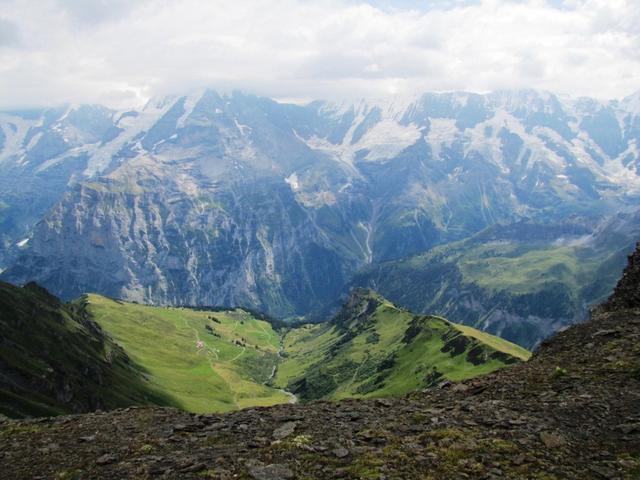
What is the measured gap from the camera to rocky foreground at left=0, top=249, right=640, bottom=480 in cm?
2416

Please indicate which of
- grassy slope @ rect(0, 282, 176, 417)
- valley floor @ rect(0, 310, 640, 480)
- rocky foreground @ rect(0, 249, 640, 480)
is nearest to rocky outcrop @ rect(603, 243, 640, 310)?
rocky foreground @ rect(0, 249, 640, 480)

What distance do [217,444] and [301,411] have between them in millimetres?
7012

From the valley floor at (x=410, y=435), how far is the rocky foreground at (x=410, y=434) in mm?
69

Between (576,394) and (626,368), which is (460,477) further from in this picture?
(626,368)

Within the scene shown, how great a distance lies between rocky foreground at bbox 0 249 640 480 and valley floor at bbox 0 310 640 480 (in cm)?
7

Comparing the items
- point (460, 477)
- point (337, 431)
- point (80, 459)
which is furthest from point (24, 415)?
point (460, 477)

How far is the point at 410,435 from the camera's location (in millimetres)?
28109

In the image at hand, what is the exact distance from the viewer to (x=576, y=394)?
30.2m

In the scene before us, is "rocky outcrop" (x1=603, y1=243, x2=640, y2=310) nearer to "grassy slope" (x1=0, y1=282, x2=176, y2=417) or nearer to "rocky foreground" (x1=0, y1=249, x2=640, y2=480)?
"rocky foreground" (x1=0, y1=249, x2=640, y2=480)

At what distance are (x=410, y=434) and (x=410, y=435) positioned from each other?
19 cm

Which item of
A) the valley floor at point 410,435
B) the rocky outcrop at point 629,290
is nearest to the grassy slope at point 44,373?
the valley floor at point 410,435

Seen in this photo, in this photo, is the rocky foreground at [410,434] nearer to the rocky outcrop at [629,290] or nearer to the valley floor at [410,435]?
the valley floor at [410,435]

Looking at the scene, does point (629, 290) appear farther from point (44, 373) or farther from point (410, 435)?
point (44, 373)

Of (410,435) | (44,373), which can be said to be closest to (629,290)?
(410,435)
